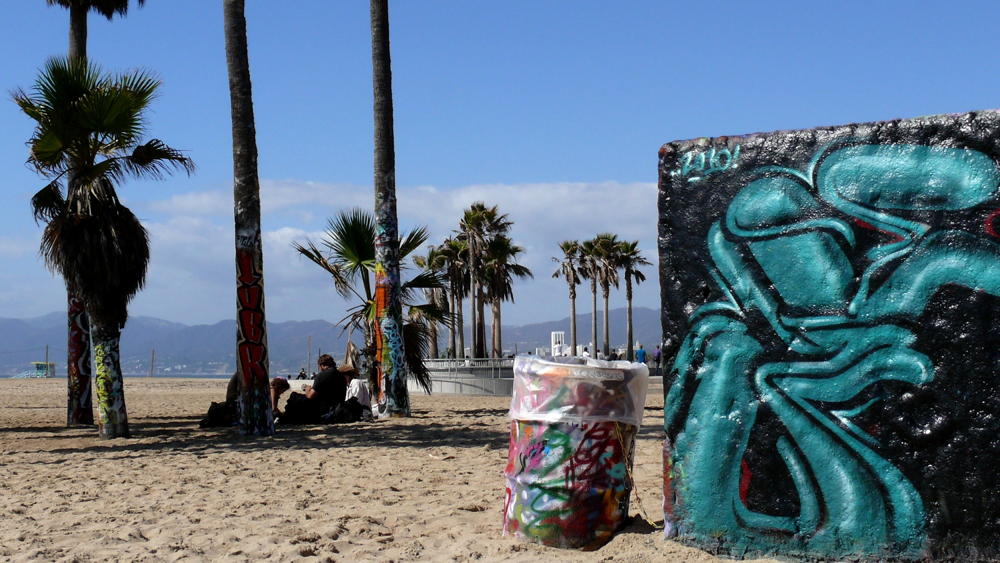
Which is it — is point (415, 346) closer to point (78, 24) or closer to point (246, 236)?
point (246, 236)

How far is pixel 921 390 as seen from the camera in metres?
3.62

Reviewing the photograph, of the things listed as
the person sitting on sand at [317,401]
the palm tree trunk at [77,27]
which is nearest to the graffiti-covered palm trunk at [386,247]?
the person sitting on sand at [317,401]

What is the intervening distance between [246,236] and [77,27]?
17.1 ft

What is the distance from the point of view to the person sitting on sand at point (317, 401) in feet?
36.8

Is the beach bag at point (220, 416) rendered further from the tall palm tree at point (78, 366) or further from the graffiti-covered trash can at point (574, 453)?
the graffiti-covered trash can at point (574, 453)

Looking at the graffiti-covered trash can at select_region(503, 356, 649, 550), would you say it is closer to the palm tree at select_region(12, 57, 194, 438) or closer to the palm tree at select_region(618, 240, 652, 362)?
the palm tree at select_region(12, 57, 194, 438)

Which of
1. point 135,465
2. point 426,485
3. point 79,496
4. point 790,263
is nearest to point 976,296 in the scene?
point 790,263

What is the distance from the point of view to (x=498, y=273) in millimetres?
38125

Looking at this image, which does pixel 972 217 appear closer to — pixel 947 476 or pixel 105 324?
pixel 947 476

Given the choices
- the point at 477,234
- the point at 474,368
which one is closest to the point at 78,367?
the point at 474,368

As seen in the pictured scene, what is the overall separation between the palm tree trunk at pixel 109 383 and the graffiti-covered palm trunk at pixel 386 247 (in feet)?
12.5

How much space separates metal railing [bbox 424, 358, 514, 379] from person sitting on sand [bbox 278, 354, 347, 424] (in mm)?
10435

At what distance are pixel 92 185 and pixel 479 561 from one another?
7529mm

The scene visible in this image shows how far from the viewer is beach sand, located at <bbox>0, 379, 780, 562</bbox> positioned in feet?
14.1
